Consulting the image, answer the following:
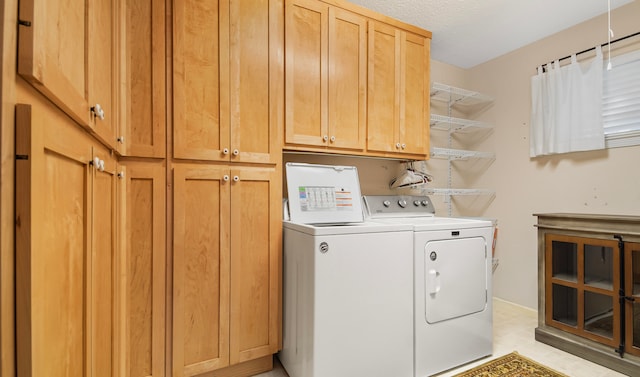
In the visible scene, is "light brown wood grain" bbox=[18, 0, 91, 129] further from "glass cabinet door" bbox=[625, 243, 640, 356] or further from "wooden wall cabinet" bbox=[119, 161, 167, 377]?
"glass cabinet door" bbox=[625, 243, 640, 356]

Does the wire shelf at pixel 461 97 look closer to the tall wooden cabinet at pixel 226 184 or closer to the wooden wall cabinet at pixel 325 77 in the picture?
the wooden wall cabinet at pixel 325 77

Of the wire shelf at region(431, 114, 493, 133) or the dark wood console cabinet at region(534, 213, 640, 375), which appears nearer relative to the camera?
the dark wood console cabinet at region(534, 213, 640, 375)

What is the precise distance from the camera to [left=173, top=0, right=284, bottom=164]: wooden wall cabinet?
62.5 inches

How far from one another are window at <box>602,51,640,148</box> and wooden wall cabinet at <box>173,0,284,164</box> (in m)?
2.55

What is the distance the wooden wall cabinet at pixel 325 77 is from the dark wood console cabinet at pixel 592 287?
1636 millimetres

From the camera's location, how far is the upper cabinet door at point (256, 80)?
67.0 inches

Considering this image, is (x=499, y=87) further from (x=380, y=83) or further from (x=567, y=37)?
(x=380, y=83)

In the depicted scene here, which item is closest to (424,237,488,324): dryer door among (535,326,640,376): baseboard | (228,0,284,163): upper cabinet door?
(535,326,640,376): baseboard

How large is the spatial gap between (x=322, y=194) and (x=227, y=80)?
37.0 inches

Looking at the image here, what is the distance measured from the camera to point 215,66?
166cm

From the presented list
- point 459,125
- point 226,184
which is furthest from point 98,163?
point 459,125

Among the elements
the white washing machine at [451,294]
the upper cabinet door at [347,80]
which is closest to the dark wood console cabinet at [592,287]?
the white washing machine at [451,294]

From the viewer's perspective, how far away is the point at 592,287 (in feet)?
6.49

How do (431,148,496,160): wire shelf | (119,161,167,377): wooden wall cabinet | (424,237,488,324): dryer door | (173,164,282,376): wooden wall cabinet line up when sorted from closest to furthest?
1. (119,161,167,377): wooden wall cabinet
2. (173,164,282,376): wooden wall cabinet
3. (424,237,488,324): dryer door
4. (431,148,496,160): wire shelf
